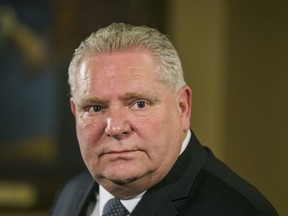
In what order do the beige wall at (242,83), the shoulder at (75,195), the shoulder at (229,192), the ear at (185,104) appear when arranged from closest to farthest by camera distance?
the shoulder at (229,192)
the ear at (185,104)
the shoulder at (75,195)
the beige wall at (242,83)

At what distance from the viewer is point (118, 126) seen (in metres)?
1.47

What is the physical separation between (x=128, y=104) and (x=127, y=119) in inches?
1.3

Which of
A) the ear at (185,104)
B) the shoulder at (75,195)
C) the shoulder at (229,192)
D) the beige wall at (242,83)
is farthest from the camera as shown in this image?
the beige wall at (242,83)

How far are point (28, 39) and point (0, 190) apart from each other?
963mm

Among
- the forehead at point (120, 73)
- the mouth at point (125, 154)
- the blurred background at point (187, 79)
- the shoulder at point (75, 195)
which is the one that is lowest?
the blurred background at point (187, 79)

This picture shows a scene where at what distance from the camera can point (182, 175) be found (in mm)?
1582

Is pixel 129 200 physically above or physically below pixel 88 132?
below

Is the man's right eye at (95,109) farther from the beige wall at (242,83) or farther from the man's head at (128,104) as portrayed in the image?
the beige wall at (242,83)

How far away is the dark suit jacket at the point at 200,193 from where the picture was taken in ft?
4.83

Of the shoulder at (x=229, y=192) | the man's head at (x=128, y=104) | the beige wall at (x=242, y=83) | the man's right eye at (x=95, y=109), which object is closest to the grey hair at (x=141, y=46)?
the man's head at (x=128, y=104)

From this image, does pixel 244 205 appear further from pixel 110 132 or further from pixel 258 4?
pixel 258 4

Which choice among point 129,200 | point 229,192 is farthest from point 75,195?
point 229,192

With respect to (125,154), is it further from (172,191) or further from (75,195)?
(75,195)

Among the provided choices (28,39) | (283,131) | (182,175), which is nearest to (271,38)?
(283,131)
